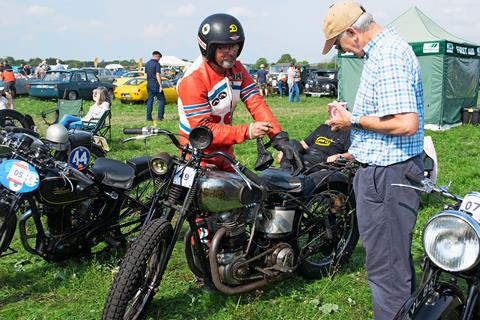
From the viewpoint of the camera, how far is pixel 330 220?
4137mm

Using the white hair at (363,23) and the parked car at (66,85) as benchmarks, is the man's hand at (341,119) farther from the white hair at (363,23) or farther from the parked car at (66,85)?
the parked car at (66,85)

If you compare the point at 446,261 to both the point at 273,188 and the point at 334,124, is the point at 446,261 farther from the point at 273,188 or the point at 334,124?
the point at 273,188

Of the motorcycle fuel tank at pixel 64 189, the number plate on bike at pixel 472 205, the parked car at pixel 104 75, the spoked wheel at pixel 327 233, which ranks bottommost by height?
the spoked wheel at pixel 327 233

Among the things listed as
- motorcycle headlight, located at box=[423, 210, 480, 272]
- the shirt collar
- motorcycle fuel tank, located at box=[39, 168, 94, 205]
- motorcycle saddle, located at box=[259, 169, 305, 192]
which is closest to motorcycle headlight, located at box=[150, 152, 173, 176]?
motorcycle saddle, located at box=[259, 169, 305, 192]

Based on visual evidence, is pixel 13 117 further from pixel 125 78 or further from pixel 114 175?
pixel 125 78

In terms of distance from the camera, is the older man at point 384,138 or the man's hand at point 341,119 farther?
the man's hand at point 341,119

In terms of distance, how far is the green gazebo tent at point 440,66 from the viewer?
44.0 ft

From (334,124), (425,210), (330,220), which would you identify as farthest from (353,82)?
(334,124)

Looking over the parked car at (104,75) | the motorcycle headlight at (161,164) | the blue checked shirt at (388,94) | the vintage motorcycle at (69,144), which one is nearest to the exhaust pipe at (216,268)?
the motorcycle headlight at (161,164)

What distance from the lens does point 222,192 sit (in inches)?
127

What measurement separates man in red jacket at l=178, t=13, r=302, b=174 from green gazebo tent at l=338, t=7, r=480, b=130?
10992mm

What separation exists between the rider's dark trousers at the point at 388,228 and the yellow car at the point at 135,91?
1781 cm

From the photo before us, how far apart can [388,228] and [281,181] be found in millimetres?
1010

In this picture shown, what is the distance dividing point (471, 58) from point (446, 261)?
14.6 m
